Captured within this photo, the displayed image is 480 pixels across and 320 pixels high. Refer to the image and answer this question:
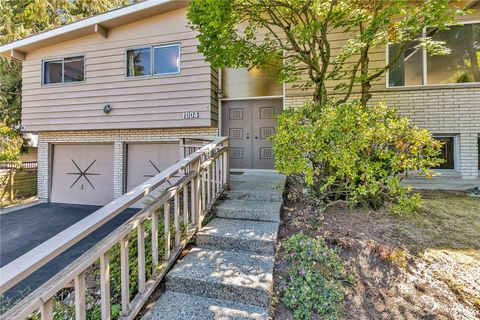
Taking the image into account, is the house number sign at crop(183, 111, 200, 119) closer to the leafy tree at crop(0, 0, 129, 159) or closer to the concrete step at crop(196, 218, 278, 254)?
the concrete step at crop(196, 218, 278, 254)

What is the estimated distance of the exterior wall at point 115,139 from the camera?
6.46m

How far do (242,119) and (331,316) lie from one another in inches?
200

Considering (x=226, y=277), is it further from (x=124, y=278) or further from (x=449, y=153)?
(x=449, y=153)

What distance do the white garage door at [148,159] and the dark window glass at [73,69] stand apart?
2.61 m

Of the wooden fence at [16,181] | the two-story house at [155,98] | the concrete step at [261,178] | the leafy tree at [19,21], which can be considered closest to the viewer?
the concrete step at [261,178]

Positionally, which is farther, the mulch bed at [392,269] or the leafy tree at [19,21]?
the leafy tree at [19,21]

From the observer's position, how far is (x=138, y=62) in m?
6.53

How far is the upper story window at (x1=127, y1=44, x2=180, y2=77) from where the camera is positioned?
623 cm

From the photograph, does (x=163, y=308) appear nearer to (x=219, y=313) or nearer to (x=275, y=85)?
(x=219, y=313)

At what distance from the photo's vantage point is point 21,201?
7754 mm

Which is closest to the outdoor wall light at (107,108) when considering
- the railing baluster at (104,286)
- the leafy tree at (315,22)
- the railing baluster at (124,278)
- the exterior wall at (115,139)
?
the exterior wall at (115,139)

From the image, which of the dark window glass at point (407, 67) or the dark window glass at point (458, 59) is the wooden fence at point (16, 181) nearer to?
the dark window glass at point (407, 67)

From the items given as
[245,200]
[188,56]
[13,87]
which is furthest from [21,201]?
[245,200]

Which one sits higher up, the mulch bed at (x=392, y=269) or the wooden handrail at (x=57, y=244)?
the wooden handrail at (x=57, y=244)
